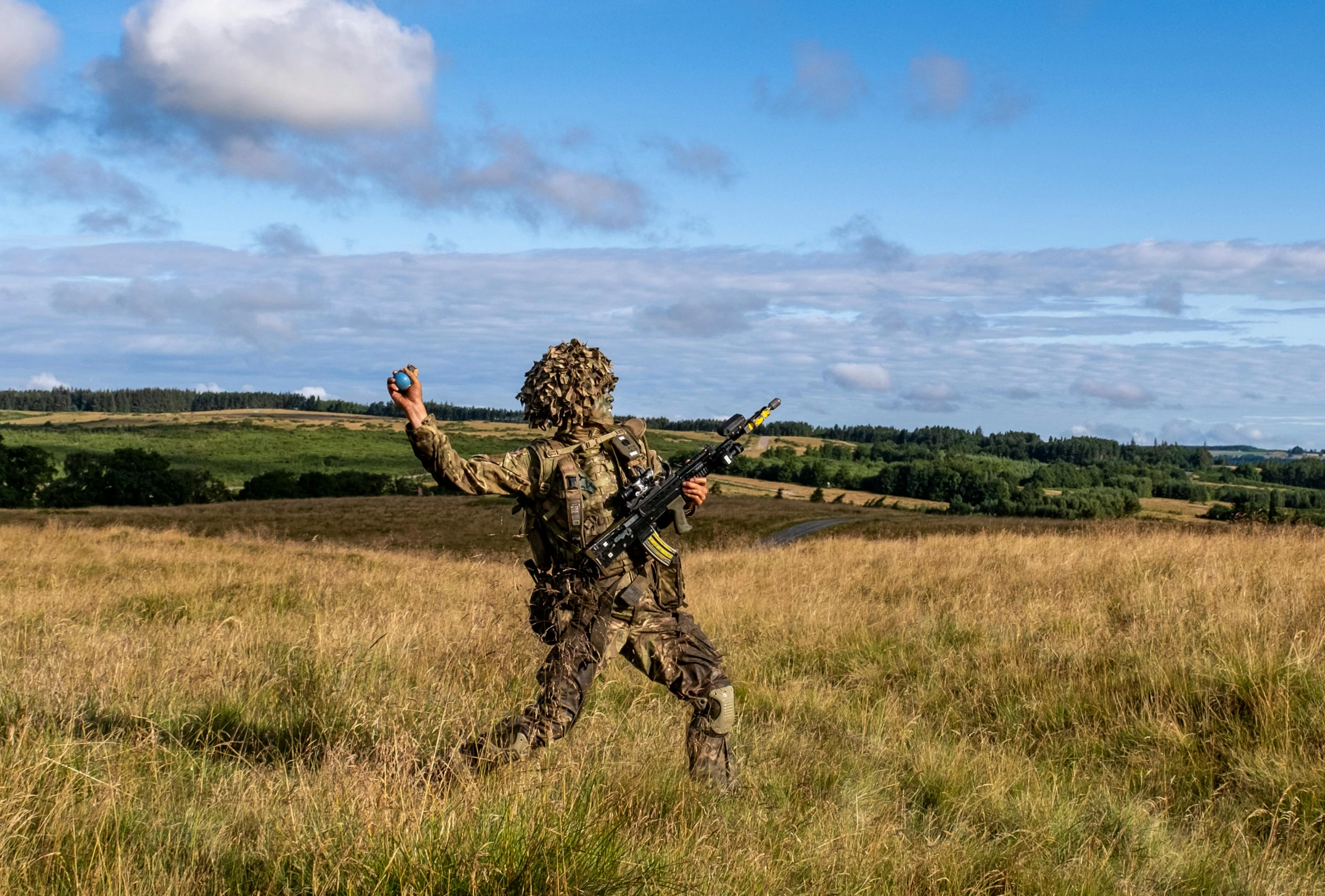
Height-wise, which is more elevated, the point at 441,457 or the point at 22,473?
the point at 441,457

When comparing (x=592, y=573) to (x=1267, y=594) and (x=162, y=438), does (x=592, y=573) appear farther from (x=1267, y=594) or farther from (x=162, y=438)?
(x=162, y=438)

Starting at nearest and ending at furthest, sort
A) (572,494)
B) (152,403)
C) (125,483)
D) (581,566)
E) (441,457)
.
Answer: (441,457), (572,494), (581,566), (125,483), (152,403)

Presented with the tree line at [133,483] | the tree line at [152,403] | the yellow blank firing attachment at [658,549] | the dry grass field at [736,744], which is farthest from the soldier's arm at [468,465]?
the tree line at [152,403]

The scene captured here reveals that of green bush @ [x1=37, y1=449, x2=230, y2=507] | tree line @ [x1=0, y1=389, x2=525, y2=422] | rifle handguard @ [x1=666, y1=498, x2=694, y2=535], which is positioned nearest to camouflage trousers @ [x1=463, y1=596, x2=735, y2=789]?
rifle handguard @ [x1=666, y1=498, x2=694, y2=535]

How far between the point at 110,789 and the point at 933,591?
28.6 ft

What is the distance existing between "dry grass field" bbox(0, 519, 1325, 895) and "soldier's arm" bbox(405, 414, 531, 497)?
1077 mm

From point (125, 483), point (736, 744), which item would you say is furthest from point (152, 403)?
point (736, 744)

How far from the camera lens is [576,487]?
14.7 feet

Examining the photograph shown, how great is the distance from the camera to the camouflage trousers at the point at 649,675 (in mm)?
4207

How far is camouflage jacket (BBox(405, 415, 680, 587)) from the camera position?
4352mm

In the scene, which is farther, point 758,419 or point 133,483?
point 133,483

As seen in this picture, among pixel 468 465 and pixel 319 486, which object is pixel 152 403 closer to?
pixel 319 486

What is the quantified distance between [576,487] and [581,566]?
1.27 feet

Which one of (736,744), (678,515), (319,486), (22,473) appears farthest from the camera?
(319,486)
